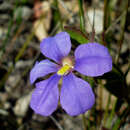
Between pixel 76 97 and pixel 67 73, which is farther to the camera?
pixel 67 73

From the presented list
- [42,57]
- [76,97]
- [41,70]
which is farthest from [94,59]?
[42,57]

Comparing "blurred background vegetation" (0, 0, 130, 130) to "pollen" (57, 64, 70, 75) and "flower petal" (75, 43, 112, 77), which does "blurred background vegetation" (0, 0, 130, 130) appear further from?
"flower petal" (75, 43, 112, 77)

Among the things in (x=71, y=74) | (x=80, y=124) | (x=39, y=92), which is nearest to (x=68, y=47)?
(x=71, y=74)

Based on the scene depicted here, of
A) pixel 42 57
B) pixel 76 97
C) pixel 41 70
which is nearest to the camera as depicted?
pixel 76 97

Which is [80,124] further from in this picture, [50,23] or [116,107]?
[50,23]

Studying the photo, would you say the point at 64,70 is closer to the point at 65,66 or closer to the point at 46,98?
the point at 65,66

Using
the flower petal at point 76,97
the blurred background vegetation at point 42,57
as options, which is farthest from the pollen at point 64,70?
the blurred background vegetation at point 42,57

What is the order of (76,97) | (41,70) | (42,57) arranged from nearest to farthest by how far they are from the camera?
1. (76,97)
2. (41,70)
3. (42,57)

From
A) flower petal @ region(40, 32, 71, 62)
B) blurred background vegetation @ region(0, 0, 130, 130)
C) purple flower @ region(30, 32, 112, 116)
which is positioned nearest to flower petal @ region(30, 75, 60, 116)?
purple flower @ region(30, 32, 112, 116)
